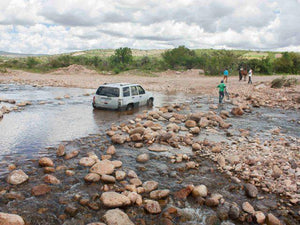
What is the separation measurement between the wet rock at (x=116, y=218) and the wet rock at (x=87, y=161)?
2.54m

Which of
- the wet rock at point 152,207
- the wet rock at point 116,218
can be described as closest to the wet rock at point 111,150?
the wet rock at point 152,207

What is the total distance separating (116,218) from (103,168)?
2.21 m

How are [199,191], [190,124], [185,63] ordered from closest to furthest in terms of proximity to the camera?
1. [199,191]
2. [190,124]
3. [185,63]

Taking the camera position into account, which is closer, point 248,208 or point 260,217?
point 260,217

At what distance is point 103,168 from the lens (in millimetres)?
6910

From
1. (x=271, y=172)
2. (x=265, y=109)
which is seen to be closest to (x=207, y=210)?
(x=271, y=172)

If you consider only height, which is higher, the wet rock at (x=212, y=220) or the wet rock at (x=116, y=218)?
the wet rock at (x=116, y=218)

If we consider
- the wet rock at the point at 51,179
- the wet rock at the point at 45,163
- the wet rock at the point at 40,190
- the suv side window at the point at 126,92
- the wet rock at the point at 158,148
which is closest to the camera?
the wet rock at the point at 40,190

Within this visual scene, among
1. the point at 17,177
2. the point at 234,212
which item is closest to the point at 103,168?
the point at 17,177

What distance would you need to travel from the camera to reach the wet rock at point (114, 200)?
5355 mm

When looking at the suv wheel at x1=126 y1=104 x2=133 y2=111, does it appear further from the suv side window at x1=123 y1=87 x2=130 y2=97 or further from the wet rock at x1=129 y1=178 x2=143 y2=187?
the wet rock at x1=129 y1=178 x2=143 y2=187

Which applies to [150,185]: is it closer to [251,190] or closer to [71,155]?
[251,190]

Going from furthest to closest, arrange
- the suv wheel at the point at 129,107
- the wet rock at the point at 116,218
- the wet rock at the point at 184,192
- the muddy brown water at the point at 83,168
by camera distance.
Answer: the suv wheel at the point at 129,107
the wet rock at the point at 184,192
the muddy brown water at the point at 83,168
the wet rock at the point at 116,218

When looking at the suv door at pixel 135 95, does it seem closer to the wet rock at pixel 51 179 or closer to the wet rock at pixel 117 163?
the wet rock at pixel 117 163
